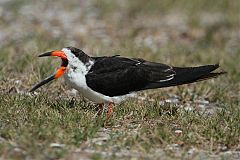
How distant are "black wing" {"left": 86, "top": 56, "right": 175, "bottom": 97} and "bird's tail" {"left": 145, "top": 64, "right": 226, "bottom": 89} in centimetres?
6

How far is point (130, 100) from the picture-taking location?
647 cm

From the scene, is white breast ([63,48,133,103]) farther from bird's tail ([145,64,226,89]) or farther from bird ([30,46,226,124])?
bird's tail ([145,64,226,89])

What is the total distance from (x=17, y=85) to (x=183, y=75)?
202 centimetres

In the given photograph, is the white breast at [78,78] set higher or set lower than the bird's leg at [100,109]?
higher

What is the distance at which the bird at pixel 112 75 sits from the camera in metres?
5.75

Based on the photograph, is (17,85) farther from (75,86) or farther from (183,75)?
(183,75)

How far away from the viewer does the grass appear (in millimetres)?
5004

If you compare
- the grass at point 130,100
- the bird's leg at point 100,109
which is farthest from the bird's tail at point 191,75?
the bird's leg at point 100,109

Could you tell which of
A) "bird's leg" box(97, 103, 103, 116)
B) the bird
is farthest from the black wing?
"bird's leg" box(97, 103, 103, 116)

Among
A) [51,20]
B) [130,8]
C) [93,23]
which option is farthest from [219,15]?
[51,20]

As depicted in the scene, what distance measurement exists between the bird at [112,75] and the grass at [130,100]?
191 millimetres

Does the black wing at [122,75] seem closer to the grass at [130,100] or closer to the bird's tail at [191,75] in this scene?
Answer: the bird's tail at [191,75]

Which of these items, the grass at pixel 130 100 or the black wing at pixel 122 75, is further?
the black wing at pixel 122 75

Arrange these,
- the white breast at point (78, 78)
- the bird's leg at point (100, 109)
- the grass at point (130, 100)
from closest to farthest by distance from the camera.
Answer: the grass at point (130, 100) → the white breast at point (78, 78) → the bird's leg at point (100, 109)
